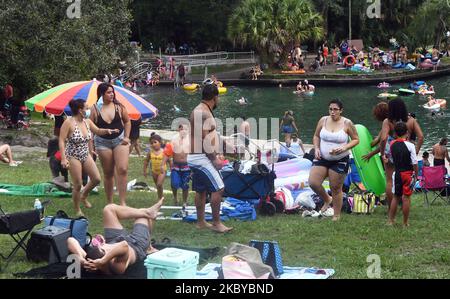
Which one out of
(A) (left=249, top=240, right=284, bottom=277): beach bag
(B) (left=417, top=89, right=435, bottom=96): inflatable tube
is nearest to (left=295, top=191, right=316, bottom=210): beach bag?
(A) (left=249, top=240, right=284, bottom=277): beach bag

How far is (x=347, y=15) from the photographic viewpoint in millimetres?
54031

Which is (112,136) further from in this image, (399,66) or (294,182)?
(399,66)

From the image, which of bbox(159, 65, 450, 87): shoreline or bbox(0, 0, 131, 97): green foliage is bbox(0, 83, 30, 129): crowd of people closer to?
bbox(0, 0, 131, 97): green foliage

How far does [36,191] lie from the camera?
10930mm

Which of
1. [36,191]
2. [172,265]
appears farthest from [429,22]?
[172,265]

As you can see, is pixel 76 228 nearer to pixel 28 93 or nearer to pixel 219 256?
pixel 219 256

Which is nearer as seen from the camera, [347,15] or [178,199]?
[178,199]

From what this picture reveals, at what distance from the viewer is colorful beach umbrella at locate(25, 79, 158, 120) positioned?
11.8 metres

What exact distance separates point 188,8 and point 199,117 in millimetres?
46358

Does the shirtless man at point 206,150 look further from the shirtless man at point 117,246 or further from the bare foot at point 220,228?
the shirtless man at point 117,246

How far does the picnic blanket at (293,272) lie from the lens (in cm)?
643

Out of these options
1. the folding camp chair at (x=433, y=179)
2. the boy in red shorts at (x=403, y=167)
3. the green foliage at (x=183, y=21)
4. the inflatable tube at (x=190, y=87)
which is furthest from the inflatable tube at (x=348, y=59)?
the boy in red shorts at (x=403, y=167)
